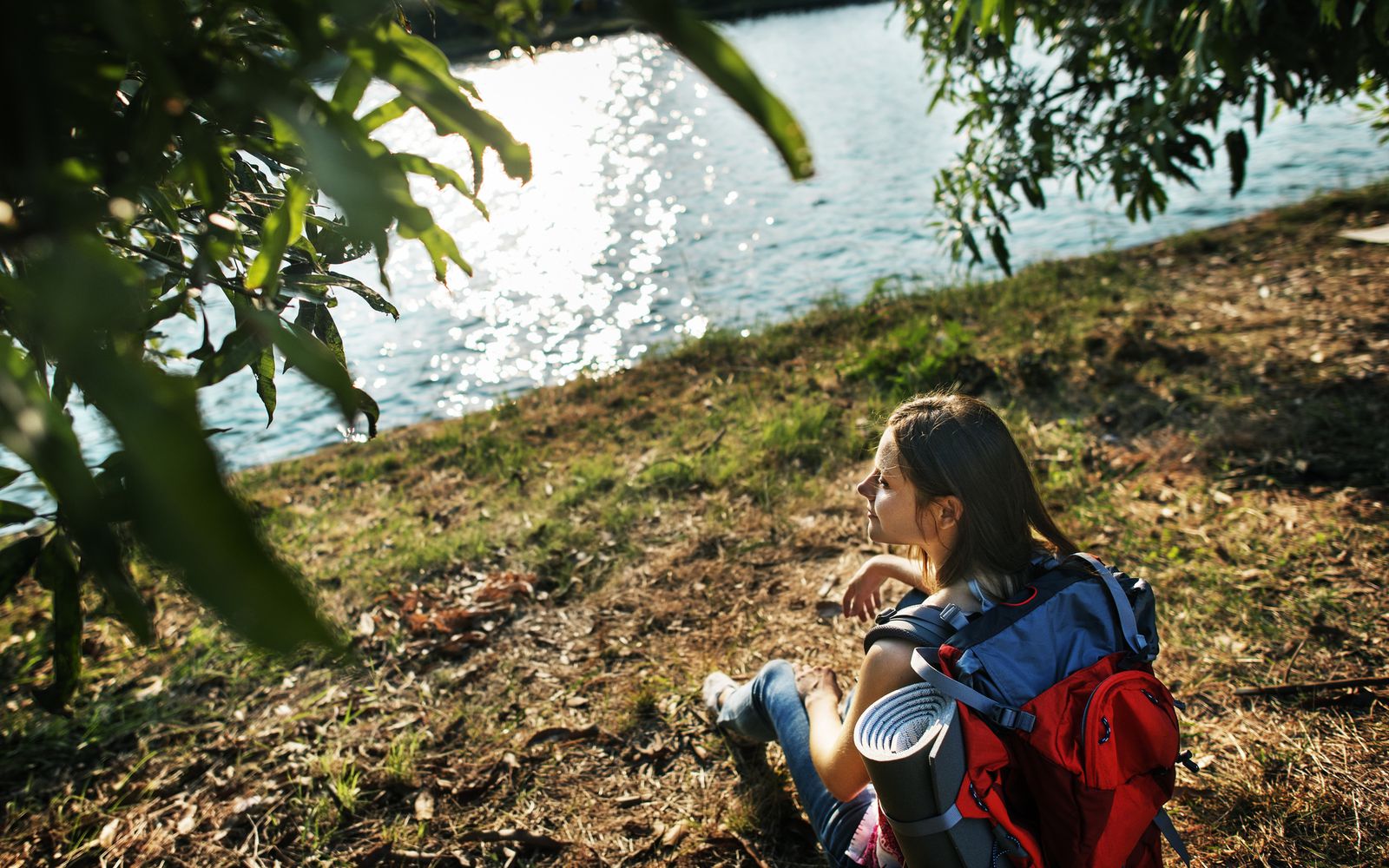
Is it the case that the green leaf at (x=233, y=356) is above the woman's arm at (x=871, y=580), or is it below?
above

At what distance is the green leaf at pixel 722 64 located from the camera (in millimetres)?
554

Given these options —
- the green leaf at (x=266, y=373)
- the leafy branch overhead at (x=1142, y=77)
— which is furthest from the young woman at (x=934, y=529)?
the leafy branch overhead at (x=1142, y=77)

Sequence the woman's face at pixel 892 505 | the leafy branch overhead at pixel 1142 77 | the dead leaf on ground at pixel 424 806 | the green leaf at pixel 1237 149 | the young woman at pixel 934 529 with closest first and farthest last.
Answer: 1. the young woman at pixel 934 529
2. the woman's face at pixel 892 505
3. the dead leaf on ground at pixel 424 806
4. the leafy branch overhead at pixel 1142 77
5. the green leaf at pixel 1237 149

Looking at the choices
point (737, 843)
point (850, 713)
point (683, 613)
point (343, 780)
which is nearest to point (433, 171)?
point (850, 713)

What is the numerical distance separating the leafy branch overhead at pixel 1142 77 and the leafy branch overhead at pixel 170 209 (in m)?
2.56

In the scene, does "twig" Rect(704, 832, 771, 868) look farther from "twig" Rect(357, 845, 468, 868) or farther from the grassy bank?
"twig" Rect(357, 845, 468, 868)

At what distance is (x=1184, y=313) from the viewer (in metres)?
5.34

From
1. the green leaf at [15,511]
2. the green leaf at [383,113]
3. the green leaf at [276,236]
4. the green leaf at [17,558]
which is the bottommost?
the green leaf at [17,558]

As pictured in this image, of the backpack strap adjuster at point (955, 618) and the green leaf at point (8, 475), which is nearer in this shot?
the green leaf at point (8, 475)

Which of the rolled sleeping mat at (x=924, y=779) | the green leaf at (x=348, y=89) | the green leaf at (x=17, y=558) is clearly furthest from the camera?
the rolled sleeping mat at (x=924, y=779)

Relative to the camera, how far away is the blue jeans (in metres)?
2.00

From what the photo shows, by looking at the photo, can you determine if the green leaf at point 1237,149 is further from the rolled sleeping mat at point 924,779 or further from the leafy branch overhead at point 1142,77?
the rolled sleeping mat at point 924,779

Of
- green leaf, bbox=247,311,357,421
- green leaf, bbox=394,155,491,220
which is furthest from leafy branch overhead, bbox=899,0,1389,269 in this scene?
green leaf, bbox=247,311,357,421

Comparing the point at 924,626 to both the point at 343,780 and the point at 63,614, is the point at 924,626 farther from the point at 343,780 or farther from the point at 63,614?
the point at 343,780
